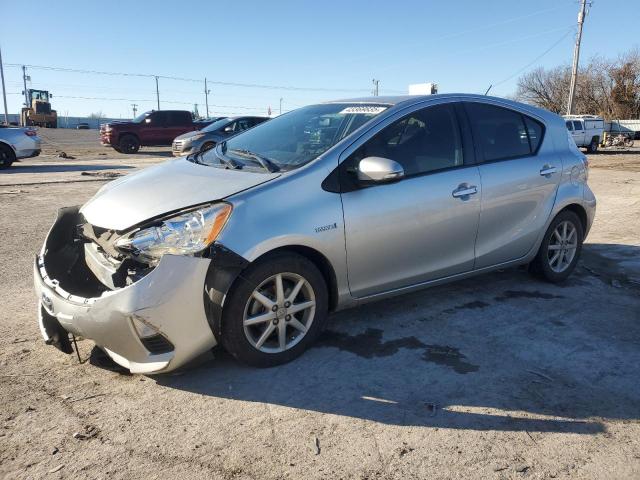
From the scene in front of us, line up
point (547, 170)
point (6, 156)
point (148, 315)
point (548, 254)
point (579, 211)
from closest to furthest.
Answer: point (148, 315)
point (547, 170)
point (548, 254)
point (579, 211)
point (6, 156)

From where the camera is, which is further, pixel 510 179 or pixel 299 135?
pixel 510 179

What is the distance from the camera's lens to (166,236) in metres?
2.99

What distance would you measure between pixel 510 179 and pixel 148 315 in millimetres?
3039

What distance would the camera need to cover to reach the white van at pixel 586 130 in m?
28.4

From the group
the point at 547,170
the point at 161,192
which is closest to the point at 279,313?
the point at 161,192

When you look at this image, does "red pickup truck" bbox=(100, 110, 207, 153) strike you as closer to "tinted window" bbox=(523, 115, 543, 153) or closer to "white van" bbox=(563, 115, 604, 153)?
"white van" bbox=(563, 115, 604, 153)

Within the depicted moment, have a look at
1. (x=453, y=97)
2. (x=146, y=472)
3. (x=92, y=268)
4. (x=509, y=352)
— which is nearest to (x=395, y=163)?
(x=453, y=97)

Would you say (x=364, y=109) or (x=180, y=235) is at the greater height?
(x=364, y=109)

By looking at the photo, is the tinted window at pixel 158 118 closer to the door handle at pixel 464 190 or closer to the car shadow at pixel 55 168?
the car shadow at pixel 55 168

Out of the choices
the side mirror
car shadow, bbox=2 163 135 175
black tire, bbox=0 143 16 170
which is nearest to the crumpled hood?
the side mirror

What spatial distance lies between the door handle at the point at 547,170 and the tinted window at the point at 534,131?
0.59 feet

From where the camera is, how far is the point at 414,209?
3.73 m

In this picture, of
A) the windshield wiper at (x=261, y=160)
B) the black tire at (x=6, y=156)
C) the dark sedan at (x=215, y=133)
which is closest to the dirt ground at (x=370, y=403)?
the windshield wiper at (x=261, y=160)

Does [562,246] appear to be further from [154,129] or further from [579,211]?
[154,129]
